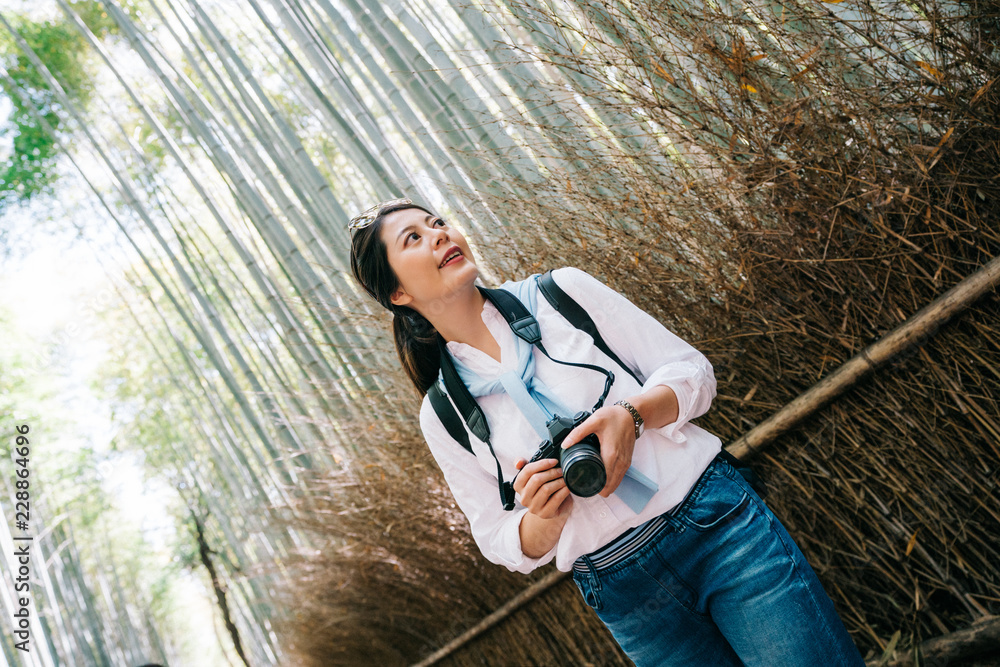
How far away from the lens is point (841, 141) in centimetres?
154

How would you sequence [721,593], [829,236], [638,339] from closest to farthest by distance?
1. [721,593]
2. [638,339]
3. [829,236]

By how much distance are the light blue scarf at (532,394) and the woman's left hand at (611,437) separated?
0.15 feet

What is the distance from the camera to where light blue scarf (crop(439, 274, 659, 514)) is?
869 millimetres

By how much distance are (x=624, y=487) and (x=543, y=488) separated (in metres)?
0.11

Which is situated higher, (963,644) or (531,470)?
(531,470)

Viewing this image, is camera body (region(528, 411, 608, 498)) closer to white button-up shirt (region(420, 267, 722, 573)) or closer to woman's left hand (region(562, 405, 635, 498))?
woman's left hand (region(562, 405, 635, 498))

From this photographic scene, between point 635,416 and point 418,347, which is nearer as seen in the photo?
point 635,416

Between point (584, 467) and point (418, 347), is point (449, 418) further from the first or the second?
point (584, 467)

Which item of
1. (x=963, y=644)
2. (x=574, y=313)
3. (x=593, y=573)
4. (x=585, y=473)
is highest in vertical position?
(x=574, y=313)

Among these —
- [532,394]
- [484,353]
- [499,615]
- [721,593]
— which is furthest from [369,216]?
[499,615]

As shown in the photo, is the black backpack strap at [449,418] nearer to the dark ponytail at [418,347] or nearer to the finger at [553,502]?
the dark ponytail at [418,347]

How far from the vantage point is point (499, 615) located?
2.80 meters

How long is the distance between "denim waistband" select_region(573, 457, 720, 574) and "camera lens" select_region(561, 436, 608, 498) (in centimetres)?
17

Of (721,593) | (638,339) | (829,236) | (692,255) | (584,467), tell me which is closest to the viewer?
(584,467)
